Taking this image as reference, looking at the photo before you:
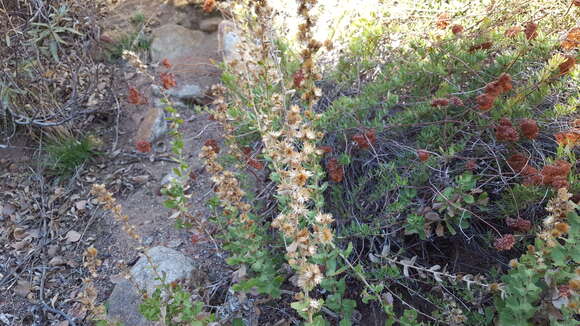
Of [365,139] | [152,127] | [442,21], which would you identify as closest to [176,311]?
[365,139]

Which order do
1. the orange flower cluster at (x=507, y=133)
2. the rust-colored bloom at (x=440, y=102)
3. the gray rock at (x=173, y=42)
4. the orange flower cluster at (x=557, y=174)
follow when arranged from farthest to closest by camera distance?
the gray rock at (x=173, y=42) < the rust-colored bloom at (x=440, y=102) < the orange flower cluster at (x=507, y=133) < the orange flower cluster at (x=557, y=174)

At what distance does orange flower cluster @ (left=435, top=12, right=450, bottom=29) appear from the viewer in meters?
2.78

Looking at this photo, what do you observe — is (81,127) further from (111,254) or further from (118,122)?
(111,254)

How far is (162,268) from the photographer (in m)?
2.58

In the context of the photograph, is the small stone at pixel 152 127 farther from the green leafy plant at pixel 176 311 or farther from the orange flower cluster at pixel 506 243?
the orange flower cluster at pixel 506 243

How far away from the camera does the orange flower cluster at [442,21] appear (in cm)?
278

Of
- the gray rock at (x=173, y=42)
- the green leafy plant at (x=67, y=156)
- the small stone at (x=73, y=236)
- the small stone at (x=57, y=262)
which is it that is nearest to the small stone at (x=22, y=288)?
the small stone at (x=57, y=262)

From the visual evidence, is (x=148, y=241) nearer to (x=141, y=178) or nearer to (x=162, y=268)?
(x=162, y=268)

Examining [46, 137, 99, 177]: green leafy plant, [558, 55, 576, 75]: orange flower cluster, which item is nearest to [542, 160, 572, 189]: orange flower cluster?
[558, 55, 576, 75]: orange flower cluster

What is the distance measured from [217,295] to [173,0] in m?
3.39

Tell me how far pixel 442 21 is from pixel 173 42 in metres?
2.61

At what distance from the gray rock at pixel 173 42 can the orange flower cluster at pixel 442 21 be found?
7.77ft

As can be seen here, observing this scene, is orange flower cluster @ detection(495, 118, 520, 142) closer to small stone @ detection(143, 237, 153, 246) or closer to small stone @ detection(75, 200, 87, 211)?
small stone @ detection(143, 237, 153, 246)

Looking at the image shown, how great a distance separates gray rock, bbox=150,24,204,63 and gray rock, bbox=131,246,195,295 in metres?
2.18
